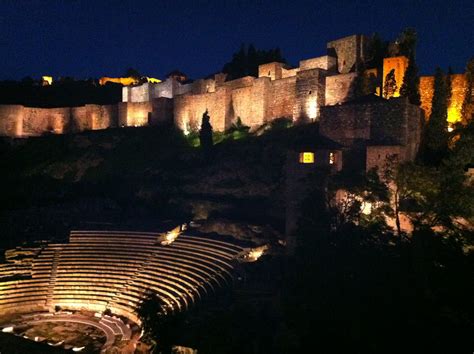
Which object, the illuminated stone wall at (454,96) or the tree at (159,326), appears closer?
the tree at (159,326)

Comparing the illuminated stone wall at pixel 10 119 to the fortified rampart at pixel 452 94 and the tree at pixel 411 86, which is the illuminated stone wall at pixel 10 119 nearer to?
the fortified rampart at pixel 452 94

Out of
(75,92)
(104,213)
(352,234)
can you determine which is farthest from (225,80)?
(75,92)

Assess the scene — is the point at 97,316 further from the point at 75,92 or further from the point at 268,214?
the point at 75,92

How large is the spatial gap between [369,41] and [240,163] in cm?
1427

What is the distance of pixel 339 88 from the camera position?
108ft

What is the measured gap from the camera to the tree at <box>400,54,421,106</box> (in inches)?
1065

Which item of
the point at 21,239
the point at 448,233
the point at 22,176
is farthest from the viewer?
the point at 22,176

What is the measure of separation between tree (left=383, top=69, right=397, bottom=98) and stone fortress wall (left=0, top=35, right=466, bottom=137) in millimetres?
475

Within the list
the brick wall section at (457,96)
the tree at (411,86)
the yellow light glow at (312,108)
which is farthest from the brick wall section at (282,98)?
the brick wall section at (457,96)

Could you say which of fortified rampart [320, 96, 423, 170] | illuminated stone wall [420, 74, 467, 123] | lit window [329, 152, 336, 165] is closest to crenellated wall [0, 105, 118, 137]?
fortified rampart [320, 96, 423, 170]

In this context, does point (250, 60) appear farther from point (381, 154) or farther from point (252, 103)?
point (381, 154)

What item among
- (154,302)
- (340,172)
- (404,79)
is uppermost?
(404,79)

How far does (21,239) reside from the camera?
27219 millimetres

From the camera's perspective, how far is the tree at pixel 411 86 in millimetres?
27062
